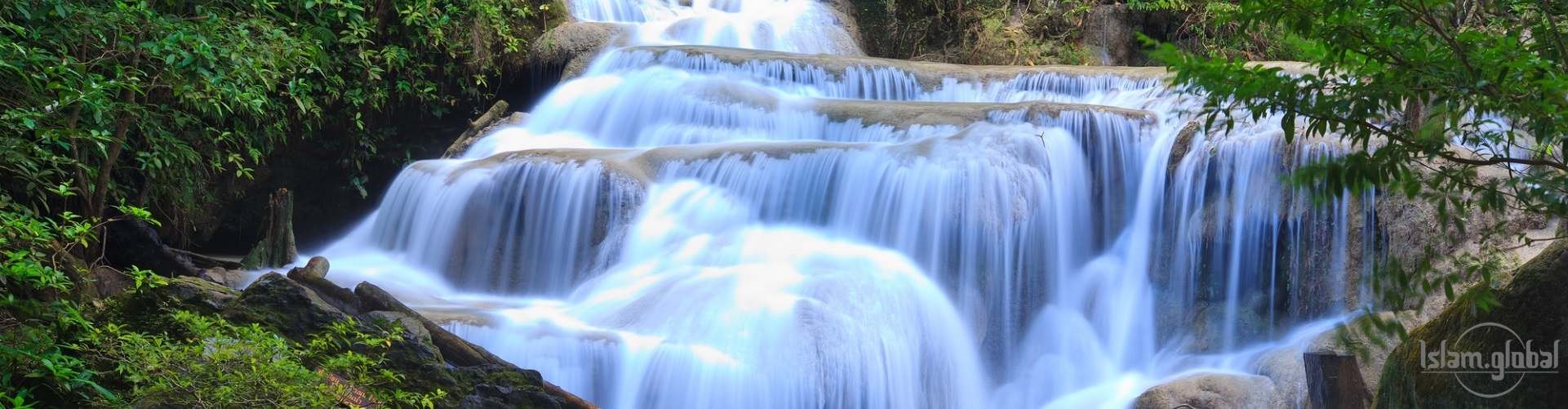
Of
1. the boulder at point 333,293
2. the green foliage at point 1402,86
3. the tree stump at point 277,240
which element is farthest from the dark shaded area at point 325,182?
the green foliage at point 1402,86

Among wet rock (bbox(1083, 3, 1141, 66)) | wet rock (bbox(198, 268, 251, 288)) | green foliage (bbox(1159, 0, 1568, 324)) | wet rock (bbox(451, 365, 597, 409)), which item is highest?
wet rock (bbox(1083, 3, 1141, 66))

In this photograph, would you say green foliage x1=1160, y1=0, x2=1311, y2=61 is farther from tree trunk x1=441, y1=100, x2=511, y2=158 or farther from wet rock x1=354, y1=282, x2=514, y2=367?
wet rock x1=354, y1=282, x2=514, y2=367

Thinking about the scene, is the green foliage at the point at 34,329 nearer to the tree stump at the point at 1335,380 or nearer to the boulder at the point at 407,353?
the boulder at the point at 407,353

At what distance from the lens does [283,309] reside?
480cm

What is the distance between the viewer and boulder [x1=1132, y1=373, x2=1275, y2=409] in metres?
5.92

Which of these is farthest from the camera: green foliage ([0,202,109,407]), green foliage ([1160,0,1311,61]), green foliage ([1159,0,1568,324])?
green foliage ([1160,0,1311,61])

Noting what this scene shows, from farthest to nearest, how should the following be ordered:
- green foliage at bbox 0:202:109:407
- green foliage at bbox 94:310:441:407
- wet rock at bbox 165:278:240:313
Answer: wet rock at bbox 165:278:240:313 → green foliage at bbox 94:310:441:407 → green foliage at bbox 0:202:109:407

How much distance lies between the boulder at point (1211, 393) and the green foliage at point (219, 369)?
3938mm

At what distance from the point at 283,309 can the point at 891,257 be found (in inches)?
167

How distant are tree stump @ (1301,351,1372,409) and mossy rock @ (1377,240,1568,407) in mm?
910

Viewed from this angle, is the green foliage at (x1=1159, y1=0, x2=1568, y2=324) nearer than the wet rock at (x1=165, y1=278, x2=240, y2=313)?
Yes

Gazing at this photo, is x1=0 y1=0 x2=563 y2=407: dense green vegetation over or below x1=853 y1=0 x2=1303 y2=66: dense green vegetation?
below

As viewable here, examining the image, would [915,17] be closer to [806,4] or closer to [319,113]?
[806,4]

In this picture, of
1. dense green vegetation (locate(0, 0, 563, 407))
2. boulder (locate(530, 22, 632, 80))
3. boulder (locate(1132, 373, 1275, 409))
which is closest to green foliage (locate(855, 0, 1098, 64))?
boulder (locate(530, 22, 632, 80))
